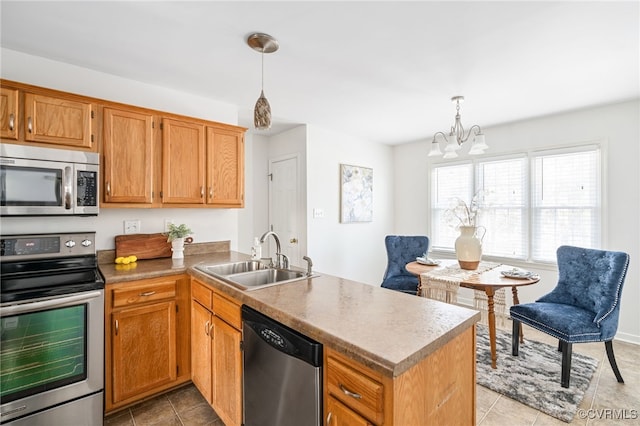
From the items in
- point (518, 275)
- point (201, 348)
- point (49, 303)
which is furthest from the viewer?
point (518, 275)

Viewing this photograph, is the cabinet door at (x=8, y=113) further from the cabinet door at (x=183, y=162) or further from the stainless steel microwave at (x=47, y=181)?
the cabinet door at (x=183, y=162)

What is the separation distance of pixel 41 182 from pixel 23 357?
40.5 inches

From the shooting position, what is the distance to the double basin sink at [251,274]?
1.89m

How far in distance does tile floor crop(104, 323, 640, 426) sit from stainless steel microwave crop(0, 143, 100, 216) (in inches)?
55.6

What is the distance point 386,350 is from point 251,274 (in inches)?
51.0

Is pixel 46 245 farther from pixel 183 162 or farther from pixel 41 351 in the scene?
pixel 183 162

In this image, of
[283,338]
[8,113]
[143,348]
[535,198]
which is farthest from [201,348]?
[535,198]

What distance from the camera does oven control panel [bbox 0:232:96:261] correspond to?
184 cm

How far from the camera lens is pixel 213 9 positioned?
1659 mm

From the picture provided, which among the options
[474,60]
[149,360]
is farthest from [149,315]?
[474,60]

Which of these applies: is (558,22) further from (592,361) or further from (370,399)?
(592,361)

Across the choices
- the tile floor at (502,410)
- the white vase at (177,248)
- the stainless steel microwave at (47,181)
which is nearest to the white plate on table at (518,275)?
the tile floor at (502,410)

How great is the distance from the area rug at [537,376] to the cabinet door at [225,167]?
2.64m

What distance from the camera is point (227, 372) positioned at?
1.69m
